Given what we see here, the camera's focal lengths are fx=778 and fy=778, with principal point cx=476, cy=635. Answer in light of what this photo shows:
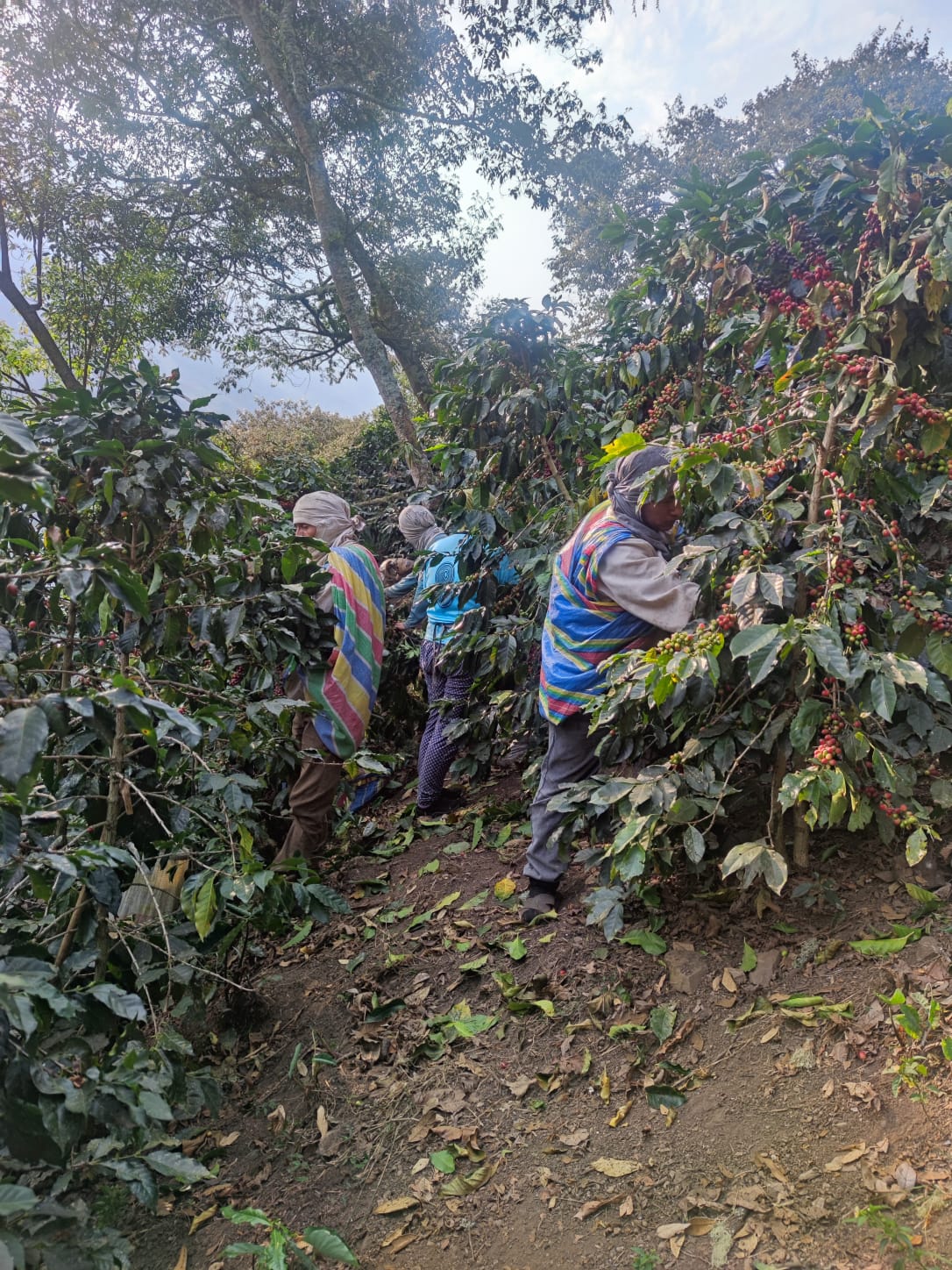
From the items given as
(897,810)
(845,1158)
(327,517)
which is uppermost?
(327,517)

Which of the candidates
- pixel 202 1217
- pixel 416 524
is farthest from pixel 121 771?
pixel 416 524

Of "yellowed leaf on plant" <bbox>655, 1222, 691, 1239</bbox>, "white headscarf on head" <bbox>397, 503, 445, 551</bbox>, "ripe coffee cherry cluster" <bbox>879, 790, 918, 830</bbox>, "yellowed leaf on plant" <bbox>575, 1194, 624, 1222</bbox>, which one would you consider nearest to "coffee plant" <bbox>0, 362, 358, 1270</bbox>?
"yellowed leaf on plant" <bbox>575, 1194, 624, 1222</bbox>

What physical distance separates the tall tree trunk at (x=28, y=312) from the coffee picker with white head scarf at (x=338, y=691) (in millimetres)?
6689

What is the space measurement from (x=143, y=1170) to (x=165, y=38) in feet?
45.4

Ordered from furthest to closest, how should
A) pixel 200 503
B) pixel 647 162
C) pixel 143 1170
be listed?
pixel 647 162 → pixel 200 503 → pixel 143 1170

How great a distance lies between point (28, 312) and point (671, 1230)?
10443 millimetres

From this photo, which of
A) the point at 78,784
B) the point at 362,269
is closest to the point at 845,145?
the point at 78,784

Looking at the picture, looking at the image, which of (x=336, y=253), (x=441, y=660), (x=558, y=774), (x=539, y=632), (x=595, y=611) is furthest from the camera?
(x=336, y=253)

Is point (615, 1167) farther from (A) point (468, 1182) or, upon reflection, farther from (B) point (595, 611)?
(B) point (595, 611)

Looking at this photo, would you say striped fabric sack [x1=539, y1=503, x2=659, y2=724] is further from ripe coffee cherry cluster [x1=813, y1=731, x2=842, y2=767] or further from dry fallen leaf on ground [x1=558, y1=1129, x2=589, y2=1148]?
dry fallen leaf on ground [x1=558, y1=1129, x2=589, y2=1148]

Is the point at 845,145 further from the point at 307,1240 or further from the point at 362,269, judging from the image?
the point at 362,269

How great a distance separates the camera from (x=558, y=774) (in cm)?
282

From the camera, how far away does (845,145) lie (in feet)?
7.02

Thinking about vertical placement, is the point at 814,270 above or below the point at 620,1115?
above
